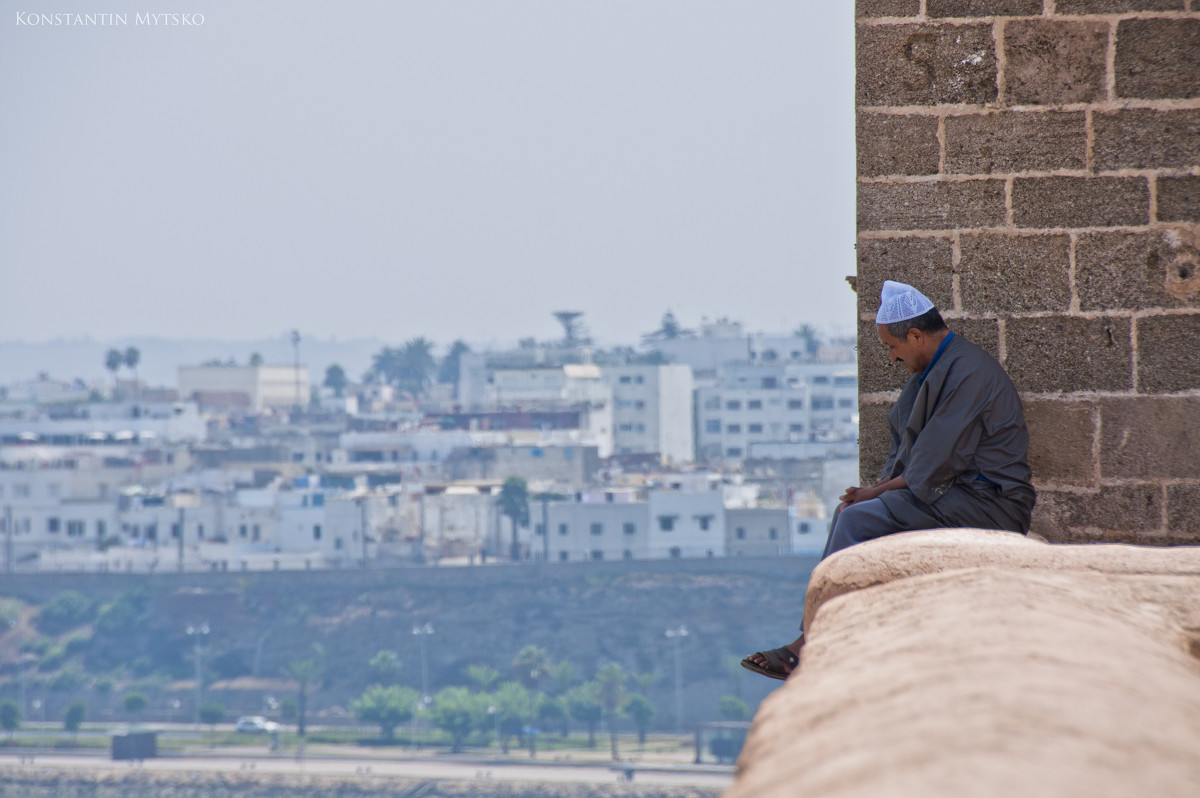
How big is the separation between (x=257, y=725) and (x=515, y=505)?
Result: 11.5 meters

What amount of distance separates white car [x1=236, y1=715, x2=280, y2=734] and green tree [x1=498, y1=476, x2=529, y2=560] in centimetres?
1035

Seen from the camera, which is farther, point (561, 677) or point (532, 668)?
point (532, 668)

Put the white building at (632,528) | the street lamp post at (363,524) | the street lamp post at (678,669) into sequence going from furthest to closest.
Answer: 1. the street lamp post at (363,524)
2. the white building at (632,528)
3. the street lamp post at (678,669)

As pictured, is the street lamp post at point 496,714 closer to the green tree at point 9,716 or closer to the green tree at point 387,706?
the green tree at point 387,706

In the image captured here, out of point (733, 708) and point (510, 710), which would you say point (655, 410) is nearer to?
point (510, 710)

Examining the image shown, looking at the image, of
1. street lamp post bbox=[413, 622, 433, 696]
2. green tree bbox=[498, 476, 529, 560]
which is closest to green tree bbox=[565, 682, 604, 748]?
street lamp post bbox=[413, 622, 433, 696]

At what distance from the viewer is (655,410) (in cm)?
5678

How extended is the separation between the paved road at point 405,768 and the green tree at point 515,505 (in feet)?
28.6

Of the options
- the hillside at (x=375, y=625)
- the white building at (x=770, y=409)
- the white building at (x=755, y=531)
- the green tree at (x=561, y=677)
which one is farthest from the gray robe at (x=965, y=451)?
the white building at (x=770, y=409)

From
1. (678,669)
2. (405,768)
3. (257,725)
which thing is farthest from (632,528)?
(257,725)

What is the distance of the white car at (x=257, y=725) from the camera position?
41625 mm

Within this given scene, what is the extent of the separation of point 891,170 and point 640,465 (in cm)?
4811

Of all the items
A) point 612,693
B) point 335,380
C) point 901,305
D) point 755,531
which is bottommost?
point 612,693

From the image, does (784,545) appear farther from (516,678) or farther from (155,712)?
(155,712)
